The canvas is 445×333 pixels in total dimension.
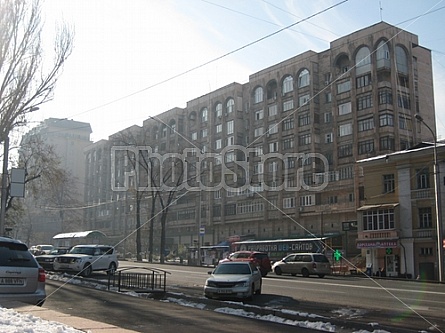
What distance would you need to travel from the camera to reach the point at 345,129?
6309 cm

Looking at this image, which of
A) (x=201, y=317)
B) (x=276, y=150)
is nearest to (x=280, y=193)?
(x=276, y=150)

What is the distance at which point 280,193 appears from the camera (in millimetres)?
70750

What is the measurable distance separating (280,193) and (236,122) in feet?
45.9

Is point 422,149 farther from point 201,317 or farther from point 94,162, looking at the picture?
point 94,162

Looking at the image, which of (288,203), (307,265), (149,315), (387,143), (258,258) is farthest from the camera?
(288,203)

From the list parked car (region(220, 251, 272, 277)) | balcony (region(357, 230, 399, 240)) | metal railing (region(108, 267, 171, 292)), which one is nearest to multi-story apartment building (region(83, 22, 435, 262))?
balcony (region(357, 230, 399, 240))

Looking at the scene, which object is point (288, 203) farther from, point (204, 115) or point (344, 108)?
point (204, 115)

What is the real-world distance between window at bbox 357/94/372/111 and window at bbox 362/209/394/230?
1838 centimetres

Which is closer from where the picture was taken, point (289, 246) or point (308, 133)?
point (289, 246)

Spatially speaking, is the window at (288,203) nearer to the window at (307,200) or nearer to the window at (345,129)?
the window at (307,200)

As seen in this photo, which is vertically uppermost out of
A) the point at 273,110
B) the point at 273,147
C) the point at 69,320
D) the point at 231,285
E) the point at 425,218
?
the point at 273,110

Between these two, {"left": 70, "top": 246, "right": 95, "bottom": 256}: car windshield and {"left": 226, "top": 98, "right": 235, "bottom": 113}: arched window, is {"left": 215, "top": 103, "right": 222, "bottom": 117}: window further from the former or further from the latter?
{"left": 70, "top": 246, "right": 95, "bottom": 256}: car windshield

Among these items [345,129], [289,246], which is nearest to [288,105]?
[345,129]

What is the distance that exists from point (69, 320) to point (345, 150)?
56.3 metres
